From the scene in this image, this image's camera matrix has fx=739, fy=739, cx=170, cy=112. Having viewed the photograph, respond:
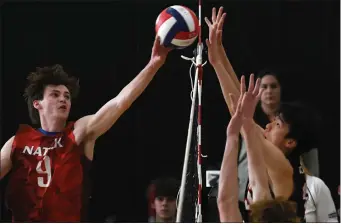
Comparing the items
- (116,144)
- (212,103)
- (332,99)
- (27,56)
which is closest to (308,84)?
(332,99)

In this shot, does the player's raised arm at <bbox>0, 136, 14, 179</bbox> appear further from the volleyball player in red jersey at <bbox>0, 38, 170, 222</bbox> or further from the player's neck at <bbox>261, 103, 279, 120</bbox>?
the player's neck at <bbox>261, 103, 279, 120</bbox>

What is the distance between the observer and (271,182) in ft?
19.0

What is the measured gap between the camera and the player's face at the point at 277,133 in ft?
19.2

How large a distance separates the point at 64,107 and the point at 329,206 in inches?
88.1

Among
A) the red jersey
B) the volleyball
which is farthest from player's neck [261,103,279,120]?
the red jersey

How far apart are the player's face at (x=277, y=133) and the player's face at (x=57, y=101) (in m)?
1.61

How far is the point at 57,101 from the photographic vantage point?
19.4 feet

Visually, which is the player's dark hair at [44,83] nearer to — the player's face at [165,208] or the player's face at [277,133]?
the player's face at [165,208]

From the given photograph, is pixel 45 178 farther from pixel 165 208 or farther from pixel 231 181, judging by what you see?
pixel 231 181

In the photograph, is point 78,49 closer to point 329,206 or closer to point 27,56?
point 27,56

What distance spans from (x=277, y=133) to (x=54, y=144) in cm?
178

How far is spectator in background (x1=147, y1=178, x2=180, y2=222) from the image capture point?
226 inches

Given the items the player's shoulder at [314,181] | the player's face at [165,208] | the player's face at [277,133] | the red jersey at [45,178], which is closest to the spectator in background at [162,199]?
the player's face at [165,208]

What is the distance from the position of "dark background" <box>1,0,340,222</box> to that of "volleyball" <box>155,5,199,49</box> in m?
0.12
